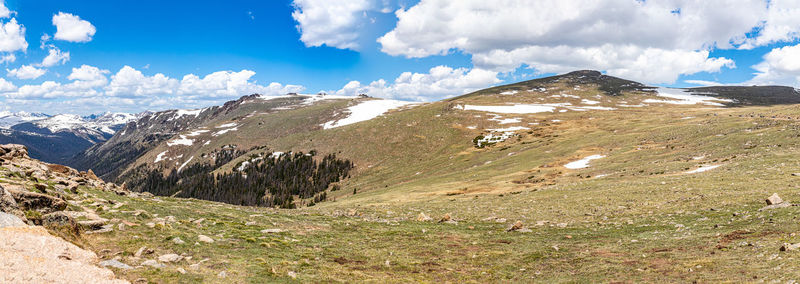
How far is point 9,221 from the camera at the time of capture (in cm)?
1420

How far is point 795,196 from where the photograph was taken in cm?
2258

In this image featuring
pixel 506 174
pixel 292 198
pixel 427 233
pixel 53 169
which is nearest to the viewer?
pixel 427 233

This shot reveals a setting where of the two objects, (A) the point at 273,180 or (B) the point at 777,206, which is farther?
(A) the point at 273,180

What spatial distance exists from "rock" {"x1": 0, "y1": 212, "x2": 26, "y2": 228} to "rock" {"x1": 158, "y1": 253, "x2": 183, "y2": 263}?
528cm

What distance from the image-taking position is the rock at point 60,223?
15.8m

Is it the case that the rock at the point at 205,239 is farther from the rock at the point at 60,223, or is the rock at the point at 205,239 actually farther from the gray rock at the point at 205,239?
the rock at the point at 60,223

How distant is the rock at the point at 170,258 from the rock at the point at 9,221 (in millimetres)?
5284

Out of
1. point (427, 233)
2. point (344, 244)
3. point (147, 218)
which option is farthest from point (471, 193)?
point (147, 218)

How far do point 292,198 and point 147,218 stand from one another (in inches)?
4457

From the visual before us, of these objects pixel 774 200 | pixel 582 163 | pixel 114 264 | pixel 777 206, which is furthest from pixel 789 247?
pixel 582 163

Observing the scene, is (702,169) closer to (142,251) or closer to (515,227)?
(515,227)

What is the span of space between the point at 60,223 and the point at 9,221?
2117mm

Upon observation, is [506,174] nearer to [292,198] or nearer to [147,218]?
[147,218]

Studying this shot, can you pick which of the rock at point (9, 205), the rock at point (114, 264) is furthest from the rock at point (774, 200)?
the rock at point (9, 205)
